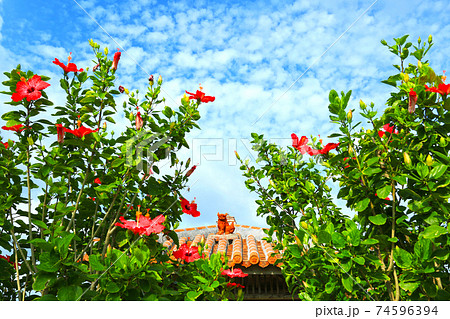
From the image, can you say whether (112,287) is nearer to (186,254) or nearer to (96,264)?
(96,264)

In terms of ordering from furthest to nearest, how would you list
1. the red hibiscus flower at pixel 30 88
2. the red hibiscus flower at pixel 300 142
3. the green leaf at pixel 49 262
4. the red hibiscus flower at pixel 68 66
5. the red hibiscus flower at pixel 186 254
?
the red hibiscus flower at pixel 300 142, the red hibiscus flower at pixel 186 254, the red hibiscus flower at pixel 68 66, the red hibiscus flower at pixel 30 88, the green leaf at pixel 49 262

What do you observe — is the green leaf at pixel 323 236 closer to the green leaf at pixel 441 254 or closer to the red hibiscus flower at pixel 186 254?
the green leaf at pixel 441 254

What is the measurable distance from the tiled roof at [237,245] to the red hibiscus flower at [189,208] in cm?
59

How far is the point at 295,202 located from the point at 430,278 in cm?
108

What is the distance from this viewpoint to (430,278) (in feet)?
5.33

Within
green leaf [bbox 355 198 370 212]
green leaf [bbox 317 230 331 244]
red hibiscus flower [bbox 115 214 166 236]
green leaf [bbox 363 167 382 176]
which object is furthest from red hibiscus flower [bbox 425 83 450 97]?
red hibiscus flower [bbox 115 214 166 236]

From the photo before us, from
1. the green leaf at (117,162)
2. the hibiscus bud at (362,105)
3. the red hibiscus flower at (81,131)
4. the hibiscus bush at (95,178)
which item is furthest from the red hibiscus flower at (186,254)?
the hibiscus bud at (362,105)

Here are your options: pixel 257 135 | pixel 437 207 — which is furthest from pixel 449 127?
pixel 257 135

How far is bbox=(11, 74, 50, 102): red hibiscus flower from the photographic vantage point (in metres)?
1.92

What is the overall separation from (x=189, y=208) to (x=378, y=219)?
120 centimetres

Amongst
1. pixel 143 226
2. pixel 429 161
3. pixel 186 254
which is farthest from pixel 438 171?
pixel 186 254

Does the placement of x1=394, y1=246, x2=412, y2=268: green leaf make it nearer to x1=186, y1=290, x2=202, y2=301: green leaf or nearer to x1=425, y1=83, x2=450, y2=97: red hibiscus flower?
x1=425, y1=83, x2=450, y2=97: red hibiscus flower

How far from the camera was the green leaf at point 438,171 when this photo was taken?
63.2 inches
